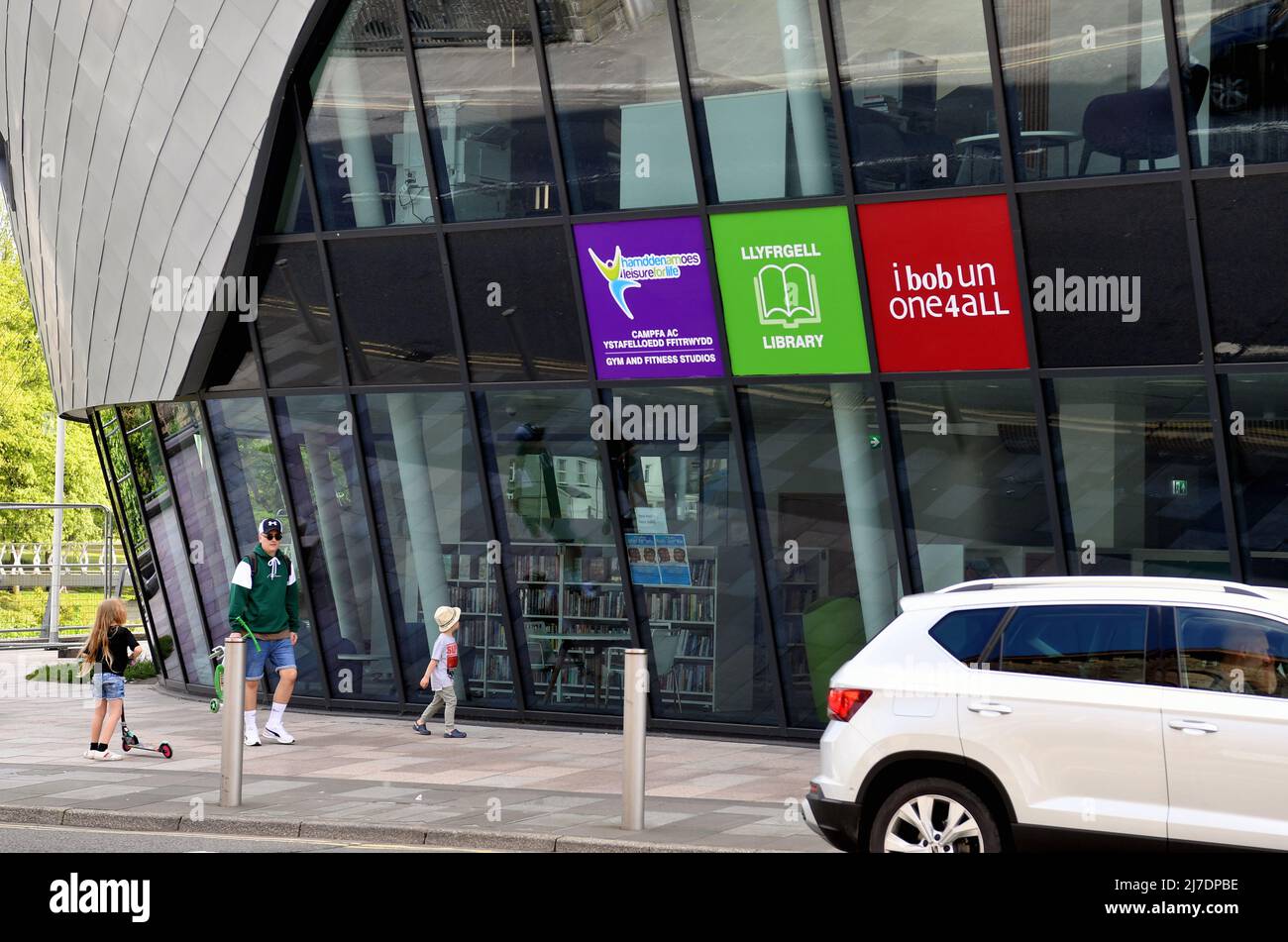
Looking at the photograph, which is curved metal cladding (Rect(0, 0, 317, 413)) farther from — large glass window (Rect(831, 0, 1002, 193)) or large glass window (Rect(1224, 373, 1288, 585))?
large glass window (Rect(1224, 373, 1288, 585))

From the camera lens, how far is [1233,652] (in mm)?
7574

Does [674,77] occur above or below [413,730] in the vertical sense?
above

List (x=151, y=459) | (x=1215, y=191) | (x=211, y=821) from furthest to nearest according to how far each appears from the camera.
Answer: (x=151, y=459) → (x=1215, y=191) → (x=211, y=821)

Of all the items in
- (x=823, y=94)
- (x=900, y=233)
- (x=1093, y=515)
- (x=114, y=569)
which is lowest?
(x=114, y=569)

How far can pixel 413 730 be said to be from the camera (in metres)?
15.4

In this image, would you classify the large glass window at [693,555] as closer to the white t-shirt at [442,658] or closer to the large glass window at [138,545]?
the white t-shirt at [442,658]

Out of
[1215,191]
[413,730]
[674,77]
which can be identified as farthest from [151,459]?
[1215,191]

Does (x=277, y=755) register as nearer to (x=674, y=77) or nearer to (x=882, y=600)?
(x=882, y=600)

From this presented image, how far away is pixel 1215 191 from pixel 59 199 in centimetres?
1321

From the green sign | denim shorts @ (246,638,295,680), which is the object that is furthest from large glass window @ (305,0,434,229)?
denim shorts @ (246,638,295,680)

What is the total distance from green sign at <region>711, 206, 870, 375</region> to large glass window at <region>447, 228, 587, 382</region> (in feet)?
5.38

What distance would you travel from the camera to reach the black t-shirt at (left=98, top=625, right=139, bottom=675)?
1338cm

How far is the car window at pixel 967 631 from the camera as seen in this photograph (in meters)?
8.02
